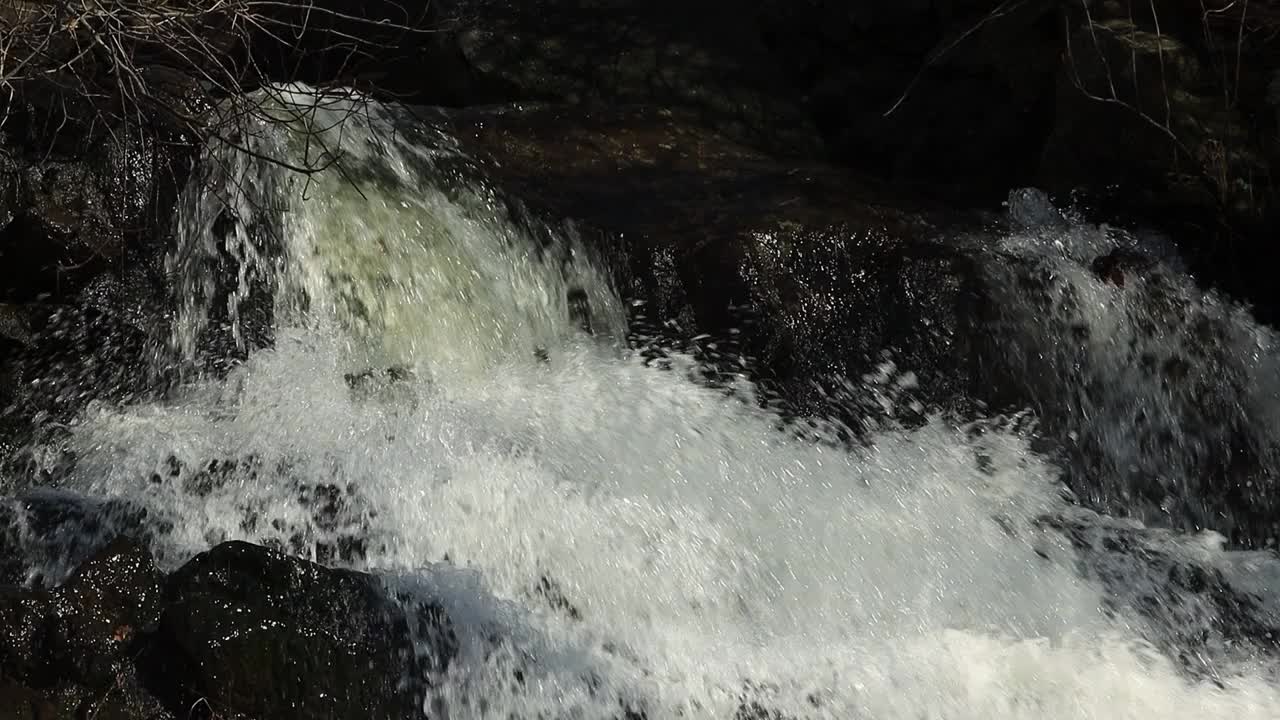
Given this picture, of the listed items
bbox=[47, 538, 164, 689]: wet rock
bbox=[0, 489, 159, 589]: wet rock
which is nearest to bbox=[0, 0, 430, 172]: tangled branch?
bbox=[0, 489, 159, 589]: wet rock

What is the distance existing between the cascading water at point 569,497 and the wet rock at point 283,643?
0.44 ft

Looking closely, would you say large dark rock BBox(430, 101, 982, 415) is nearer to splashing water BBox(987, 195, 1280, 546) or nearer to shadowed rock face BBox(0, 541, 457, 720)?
splashing water BBox(987, 195, 1280, 546)

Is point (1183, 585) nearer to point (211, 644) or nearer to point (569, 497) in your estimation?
point (569, 497)

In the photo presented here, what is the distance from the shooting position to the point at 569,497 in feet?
12.1

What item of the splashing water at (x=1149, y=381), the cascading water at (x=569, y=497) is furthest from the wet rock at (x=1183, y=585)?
the splashing water at (x=1149, y=381)

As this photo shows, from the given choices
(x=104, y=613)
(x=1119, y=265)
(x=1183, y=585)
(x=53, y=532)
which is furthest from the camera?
(x=1119, y=265)

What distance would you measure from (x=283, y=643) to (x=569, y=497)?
3.78ft

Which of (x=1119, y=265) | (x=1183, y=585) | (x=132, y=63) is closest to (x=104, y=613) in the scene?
(x=132, y=63)

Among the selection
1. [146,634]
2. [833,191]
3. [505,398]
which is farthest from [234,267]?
[833,191]

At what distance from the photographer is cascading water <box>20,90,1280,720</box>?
3197 millimetres

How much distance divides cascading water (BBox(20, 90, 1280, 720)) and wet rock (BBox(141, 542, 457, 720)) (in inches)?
5.3

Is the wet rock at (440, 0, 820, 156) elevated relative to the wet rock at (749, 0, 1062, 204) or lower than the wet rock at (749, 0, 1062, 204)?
lower

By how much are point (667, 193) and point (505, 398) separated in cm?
118

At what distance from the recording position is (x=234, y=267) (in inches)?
169
